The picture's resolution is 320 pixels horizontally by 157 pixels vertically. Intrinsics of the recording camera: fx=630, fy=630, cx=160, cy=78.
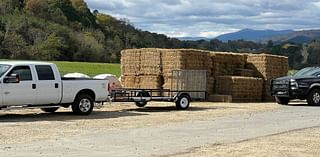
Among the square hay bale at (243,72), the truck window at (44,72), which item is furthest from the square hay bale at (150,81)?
the truck window at (44,72)

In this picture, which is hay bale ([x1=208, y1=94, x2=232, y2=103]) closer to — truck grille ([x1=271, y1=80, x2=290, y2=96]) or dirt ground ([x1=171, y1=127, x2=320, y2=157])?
truck grille ([x1=271, y1=80, x2=290, y2=96])

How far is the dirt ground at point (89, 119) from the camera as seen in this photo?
1544 centimetres

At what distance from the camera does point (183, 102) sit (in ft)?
82.2

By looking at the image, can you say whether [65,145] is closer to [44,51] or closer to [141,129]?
[141,129]

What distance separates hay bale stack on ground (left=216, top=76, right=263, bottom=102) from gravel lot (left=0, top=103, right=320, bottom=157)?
742 cm

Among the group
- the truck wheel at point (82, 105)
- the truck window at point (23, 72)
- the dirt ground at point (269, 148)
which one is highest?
the truck window at point (23, 72)

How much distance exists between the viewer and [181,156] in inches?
469

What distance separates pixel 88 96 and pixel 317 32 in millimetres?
152750

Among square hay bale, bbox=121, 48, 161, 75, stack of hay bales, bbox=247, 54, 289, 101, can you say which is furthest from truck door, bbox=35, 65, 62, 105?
stack of hay bales, bbox=247, 54, 289, 101

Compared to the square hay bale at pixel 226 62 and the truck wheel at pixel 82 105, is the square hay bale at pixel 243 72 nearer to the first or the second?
the square hay bale at pixel 226 62

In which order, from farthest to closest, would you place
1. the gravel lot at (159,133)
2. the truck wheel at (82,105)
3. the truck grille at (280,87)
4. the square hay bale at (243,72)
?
the square hay bale at (243,72), the truck grille at (280,87), the truck wheel at (82,105), the gravel lot at (159,133)

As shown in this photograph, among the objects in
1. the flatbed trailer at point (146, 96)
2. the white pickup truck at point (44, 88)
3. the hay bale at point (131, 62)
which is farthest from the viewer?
the hay bale at point (131, 62)

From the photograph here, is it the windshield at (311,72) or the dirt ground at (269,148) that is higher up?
the windshield at (311,72)

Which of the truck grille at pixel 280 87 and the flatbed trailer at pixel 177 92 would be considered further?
the truck grille at pixel 280 87
